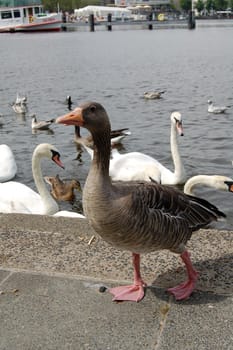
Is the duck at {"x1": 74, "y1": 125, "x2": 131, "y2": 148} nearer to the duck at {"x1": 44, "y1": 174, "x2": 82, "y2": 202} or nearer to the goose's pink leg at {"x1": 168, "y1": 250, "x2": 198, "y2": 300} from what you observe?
the duck at {"x1": 44, "y1": 174, "x2": 82, "y2": 202}

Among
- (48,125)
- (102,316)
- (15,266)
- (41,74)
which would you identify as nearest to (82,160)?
(48,125)

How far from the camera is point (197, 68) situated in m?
27.8

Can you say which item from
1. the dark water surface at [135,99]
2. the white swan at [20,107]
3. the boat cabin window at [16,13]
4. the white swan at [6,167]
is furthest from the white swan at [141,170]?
the boat cabin window at [16,13]

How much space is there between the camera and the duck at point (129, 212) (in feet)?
10.3

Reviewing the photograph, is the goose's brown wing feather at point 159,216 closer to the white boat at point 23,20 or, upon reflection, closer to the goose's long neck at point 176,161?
the goose's long neck at point 176,161

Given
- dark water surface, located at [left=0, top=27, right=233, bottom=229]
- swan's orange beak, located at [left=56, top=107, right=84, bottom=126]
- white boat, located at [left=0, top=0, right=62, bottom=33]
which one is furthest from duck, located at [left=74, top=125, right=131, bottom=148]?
white boat, located at [left=0, top=0, right=62, bottom=33]

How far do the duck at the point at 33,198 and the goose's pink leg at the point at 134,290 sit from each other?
3.78m

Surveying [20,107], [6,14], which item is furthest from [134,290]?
[6,14]

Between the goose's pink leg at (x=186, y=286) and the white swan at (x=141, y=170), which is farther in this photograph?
the white swan at (x=141, y=170)

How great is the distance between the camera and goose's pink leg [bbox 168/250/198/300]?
3.33 metres

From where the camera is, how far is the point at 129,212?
319 centimetres

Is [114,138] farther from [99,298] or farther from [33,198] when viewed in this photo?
[99,298]

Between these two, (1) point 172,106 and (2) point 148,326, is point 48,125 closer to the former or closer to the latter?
(1) point 172,106

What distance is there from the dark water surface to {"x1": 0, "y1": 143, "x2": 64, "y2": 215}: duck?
3.71 ft
